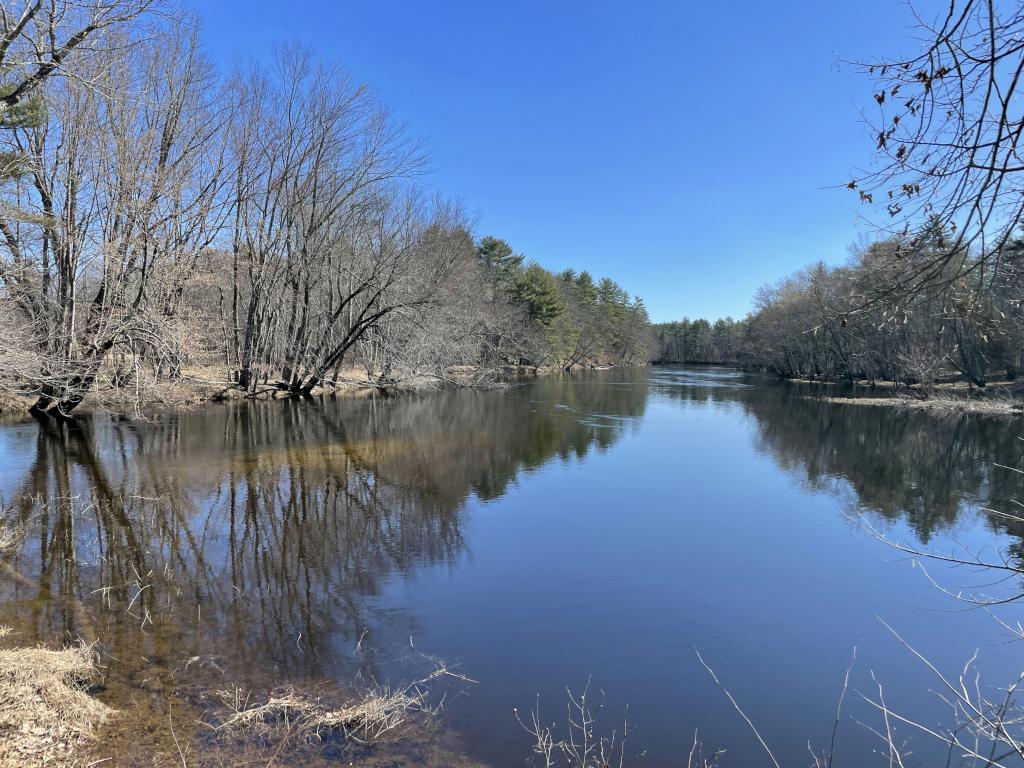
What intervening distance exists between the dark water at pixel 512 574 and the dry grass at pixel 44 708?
0.34 metres

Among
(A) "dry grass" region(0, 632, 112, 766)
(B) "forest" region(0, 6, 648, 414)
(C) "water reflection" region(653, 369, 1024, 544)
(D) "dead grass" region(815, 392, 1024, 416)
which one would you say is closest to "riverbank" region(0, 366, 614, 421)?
(B) "forest" region(0, 6, 648, 414)

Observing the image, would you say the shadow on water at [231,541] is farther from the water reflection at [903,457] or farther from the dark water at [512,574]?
the water reflection at [903,457]

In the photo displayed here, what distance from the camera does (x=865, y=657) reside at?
6.09 meters

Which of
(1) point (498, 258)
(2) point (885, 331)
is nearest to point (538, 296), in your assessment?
(1) point (498, 258)

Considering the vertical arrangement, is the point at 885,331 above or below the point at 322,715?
above

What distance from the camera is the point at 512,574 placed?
7969mm

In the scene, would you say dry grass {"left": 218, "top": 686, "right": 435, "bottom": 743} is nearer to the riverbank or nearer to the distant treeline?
the distant treeline

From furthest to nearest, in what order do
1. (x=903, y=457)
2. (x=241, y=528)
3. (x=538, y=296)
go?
(x=538, y=296)
(x=903, y=457)
(x=241, y=528)

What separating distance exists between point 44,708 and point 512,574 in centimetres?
521

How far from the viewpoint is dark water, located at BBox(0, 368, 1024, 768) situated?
17.0 feet

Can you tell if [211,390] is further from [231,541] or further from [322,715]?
[322,715]

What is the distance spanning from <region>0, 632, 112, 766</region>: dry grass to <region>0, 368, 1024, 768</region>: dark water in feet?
1.11

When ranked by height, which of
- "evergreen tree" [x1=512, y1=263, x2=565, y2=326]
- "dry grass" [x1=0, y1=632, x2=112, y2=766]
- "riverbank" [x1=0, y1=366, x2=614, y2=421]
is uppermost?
"evergreen tree" [x1=512, y1=263, x2=565, y2=326]

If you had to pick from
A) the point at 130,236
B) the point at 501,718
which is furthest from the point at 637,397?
the point at 501,718
